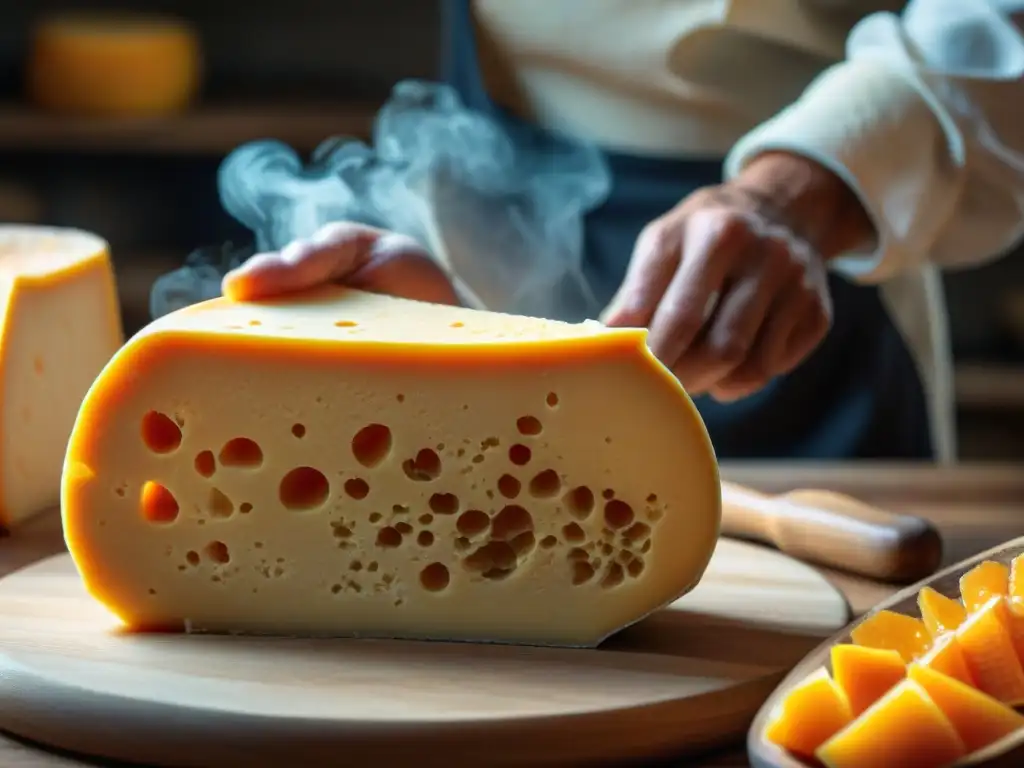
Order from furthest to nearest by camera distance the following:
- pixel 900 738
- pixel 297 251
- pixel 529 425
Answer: pixel 297 251, pixel 529 425, pixel 900 738

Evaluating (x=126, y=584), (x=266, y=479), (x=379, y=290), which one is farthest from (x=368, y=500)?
(x=379, y=290)

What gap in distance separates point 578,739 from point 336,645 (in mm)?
198

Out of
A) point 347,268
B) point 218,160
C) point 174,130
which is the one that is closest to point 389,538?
point 347,268

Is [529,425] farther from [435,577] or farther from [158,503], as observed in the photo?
[158,503]

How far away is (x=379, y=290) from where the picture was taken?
1263 mm

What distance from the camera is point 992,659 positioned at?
32.6 inches

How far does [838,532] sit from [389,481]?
1.25 feet

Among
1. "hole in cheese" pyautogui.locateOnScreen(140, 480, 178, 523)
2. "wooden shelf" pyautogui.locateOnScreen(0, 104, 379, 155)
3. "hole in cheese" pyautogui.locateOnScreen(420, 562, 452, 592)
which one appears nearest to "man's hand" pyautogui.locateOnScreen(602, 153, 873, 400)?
"hole in cheese" pyautogui.locateOnScreen(420, 562, 452, 592)

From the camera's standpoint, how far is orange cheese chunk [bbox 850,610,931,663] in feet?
2.91

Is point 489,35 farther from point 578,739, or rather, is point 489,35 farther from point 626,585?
point 578,739

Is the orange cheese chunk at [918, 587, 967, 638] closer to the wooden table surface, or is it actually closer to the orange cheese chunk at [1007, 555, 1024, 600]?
the orange cheese chunk at [1007, 555, 1024, 600]

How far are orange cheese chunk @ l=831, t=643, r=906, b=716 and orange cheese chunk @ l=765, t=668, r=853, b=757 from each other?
1cm

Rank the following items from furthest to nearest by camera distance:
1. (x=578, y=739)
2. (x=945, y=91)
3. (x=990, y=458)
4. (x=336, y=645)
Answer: (x=990, y=458) < (x=945, y=91) < (x=336, y=645) < (x=578, y=739)

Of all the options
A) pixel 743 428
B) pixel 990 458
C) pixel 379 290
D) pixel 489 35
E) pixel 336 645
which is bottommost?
pixel 990 458
